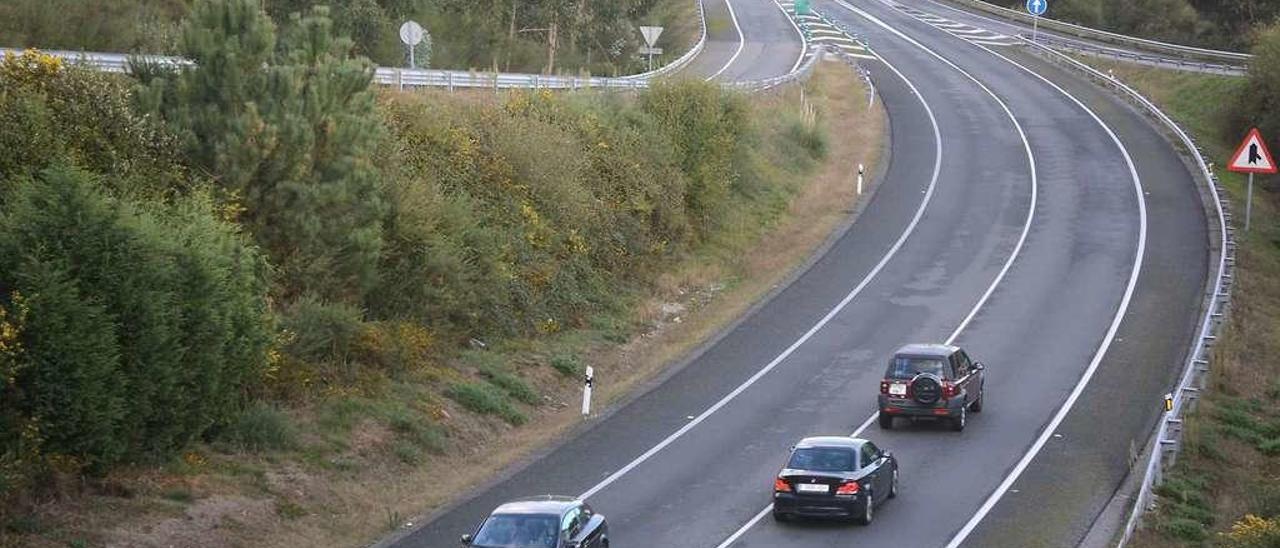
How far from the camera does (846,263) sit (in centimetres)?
4328

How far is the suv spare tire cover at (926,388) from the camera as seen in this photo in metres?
28.2

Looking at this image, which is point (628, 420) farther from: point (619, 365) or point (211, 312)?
point (211, 312)

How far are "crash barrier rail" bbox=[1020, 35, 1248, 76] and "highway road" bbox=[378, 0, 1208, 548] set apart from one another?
24.3 feet

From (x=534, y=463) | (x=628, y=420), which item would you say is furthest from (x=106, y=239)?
(x=628, y=420)

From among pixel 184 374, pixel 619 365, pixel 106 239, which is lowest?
pixel 619 365

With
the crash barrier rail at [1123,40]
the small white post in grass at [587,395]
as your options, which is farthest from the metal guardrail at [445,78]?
the crash barrier rail at [1123,40]

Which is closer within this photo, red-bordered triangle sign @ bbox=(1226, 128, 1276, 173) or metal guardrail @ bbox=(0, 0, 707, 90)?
metal guardrail @ bbox=(0, 0, 707, 90)

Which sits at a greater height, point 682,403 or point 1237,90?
point 1237,90

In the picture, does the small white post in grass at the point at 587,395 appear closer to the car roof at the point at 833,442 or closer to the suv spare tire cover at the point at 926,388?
the suv spare tire cover at the point at 926,388

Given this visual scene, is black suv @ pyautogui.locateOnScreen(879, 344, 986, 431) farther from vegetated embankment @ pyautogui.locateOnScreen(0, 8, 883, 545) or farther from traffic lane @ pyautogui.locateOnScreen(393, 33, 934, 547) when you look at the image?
vegetated embankment @ pyautogui.locateOnScreen(0, 8, 883, 545)

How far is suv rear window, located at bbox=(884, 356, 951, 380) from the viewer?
94.5 ft

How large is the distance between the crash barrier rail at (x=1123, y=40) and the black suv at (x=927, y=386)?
3732cm

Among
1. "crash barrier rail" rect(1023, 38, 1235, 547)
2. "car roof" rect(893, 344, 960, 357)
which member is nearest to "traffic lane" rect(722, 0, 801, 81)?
"crash barrier rail" rect(1023, 38, 1235, 547)

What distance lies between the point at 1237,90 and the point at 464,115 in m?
36.4
